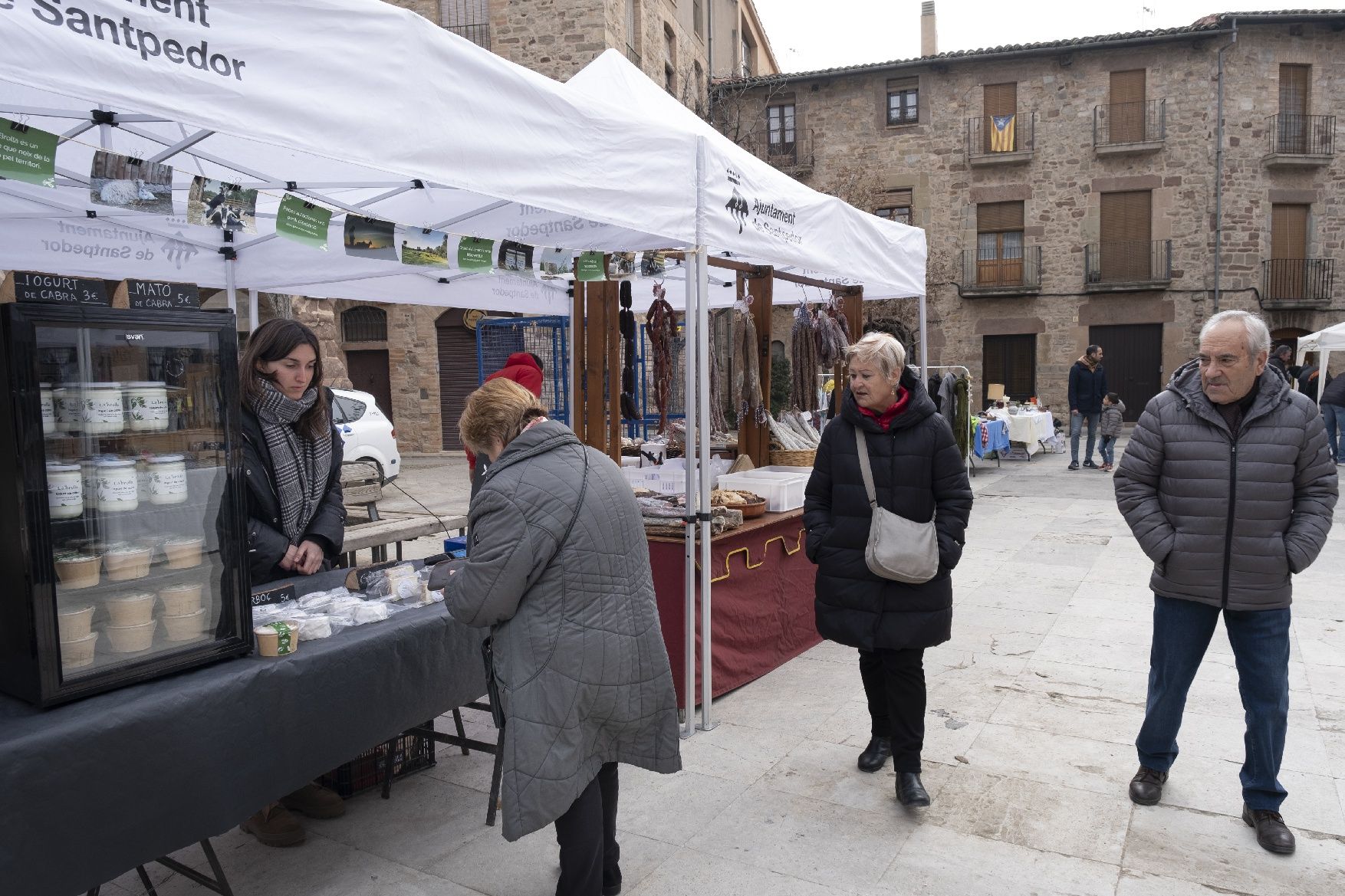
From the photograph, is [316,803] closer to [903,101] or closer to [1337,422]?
[1337,422]

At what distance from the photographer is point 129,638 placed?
2260mm

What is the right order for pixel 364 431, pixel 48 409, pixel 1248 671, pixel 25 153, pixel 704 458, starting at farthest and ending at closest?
pixel 364 431
pixel 704 458
pixel 1248 671
pixel 25 153
pixel 48 409

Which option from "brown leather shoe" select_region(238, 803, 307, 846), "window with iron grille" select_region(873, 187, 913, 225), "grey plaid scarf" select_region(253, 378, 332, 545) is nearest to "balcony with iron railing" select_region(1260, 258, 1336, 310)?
"window with iron grille" select_region(873, 187, 913, 225)

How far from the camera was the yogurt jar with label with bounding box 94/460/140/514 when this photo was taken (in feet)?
7.34

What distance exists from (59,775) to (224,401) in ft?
3.20

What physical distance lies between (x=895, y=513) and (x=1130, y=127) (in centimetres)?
2247

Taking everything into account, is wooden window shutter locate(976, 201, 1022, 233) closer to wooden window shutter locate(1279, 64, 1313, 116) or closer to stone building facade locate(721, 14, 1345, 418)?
stone building facade locate(721, 14, 1345, 418)

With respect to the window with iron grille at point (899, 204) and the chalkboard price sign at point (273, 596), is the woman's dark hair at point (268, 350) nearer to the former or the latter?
the chalkboard price sign at point (273, 596)

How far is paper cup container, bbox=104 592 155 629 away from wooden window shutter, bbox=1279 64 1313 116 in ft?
85.3

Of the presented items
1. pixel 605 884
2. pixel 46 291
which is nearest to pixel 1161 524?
pixel 605 884

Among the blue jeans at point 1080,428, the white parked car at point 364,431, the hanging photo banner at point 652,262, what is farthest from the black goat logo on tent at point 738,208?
the blue jeans at point 1080,428

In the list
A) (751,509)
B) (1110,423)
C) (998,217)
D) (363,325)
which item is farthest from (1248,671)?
(998,217)

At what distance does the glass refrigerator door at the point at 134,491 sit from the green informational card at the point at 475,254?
5.17 feet

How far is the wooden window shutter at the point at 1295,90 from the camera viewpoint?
21.4 m
